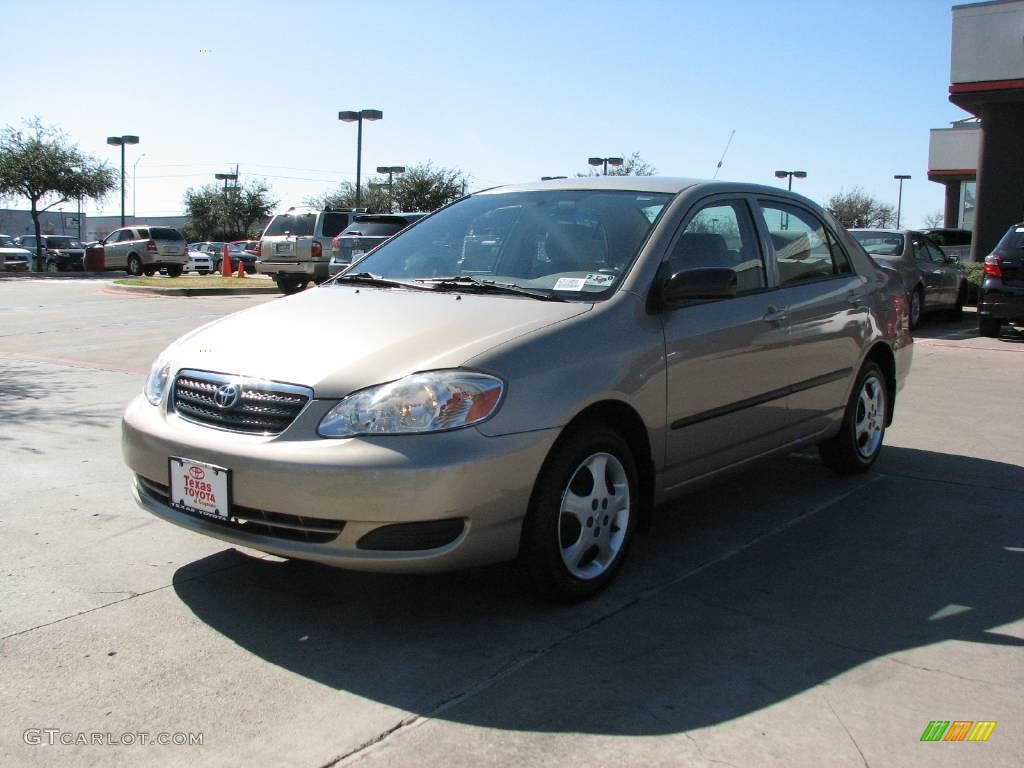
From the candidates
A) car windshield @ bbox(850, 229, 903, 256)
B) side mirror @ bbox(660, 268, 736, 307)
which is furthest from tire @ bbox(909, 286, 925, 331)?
side mirror @ bbox(660, 268, 736, 307)

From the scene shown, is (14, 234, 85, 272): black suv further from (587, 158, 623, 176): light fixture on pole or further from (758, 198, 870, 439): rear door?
(758, 198, 870, 439): rear door

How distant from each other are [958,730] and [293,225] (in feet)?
66.3

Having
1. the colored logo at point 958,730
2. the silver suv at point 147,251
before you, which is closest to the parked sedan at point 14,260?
the silver suv at point 147,251

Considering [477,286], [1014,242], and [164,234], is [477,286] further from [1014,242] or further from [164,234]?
[164,234]

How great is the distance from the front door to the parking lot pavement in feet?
1.61

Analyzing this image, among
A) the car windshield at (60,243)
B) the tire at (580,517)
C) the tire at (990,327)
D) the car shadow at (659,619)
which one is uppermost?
the car windshield at (60,243)

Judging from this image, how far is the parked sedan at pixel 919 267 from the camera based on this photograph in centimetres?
1376

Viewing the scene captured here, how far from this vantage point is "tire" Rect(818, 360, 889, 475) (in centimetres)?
580

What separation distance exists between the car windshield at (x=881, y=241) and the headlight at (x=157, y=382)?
38.0 ft

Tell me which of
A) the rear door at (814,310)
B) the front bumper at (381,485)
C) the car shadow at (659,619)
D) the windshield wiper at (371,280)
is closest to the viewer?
the car shadow at (659,619)

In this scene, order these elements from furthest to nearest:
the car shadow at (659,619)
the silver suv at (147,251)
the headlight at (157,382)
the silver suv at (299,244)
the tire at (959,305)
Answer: the silver suv at (147,251) → the silver suv at (299,244) → the tire at (959,305) → the headlight at (157,382) → the car shadow at (659,619)

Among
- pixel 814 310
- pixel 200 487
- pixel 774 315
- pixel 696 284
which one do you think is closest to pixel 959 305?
pixel 814 310

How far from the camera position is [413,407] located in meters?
3.40

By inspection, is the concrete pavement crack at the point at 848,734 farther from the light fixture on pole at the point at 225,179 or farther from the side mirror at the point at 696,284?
the light fixture on pole at the point at 225,179
